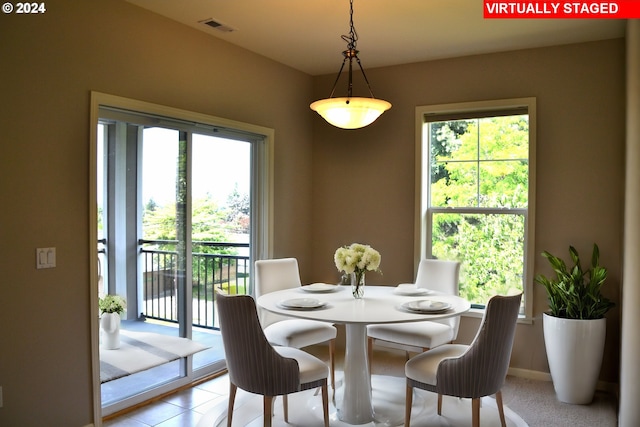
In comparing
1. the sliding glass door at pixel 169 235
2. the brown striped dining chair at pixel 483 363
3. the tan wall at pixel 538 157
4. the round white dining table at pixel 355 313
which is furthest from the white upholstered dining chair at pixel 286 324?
the tan wall at pixel 538 157

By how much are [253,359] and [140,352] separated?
134 centimetres

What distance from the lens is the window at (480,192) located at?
161 inches

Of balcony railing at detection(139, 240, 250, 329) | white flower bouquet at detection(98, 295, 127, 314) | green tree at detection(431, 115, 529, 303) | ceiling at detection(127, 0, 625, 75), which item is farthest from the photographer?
green tree at detection(431, 115, 529, 303)

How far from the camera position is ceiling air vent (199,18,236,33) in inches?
137

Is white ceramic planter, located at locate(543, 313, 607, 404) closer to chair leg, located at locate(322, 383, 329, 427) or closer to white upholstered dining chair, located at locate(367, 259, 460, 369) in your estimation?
white upholstered dining chair, located at locate(367, 259, 460, 369)

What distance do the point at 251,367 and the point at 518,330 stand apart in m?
2.46

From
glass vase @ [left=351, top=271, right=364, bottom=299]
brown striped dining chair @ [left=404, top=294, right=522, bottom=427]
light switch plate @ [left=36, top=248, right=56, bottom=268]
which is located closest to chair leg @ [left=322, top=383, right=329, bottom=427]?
brown striped dining chair @ [left=404, top=294, right=522, bottom=427]

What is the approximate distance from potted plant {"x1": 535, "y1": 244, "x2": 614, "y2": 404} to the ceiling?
1.61 meters

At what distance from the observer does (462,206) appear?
Result: 4.37 meters

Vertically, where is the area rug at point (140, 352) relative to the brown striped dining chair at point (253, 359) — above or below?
below

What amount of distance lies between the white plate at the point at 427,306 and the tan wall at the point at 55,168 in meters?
1.88

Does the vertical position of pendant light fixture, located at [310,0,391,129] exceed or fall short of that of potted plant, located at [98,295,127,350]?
it exceeds it

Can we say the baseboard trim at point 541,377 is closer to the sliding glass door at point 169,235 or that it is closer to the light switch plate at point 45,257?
the sliding glass door at point 169,235

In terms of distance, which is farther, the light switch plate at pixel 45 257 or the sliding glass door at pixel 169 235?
the sliding glass door at pixel 169 235
